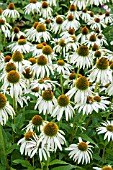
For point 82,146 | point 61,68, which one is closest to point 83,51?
point 61,68

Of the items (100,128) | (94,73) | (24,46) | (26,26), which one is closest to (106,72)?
(94,73)

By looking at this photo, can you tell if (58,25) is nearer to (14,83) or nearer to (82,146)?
(14,83)

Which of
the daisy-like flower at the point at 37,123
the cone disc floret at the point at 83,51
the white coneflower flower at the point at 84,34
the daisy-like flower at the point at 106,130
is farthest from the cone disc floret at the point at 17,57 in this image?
the white coneflower flower at the point at 84,34

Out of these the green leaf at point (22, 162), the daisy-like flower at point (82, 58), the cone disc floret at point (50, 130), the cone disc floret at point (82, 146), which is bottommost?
the green leaf at point (22, 162)

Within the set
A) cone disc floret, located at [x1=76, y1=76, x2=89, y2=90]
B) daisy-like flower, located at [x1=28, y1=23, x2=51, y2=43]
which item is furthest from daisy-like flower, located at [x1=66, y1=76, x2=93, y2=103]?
daisy-like flower, located at [x1=28, y1=23, x2=51, y2=43]

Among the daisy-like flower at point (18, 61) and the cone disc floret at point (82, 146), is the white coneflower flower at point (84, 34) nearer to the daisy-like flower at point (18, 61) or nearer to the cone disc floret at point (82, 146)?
the daisy-like flower at point (18, 61)

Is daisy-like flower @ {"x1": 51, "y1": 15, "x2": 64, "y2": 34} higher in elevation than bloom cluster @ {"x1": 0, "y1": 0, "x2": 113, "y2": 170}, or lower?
higher

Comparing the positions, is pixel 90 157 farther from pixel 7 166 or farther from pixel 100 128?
pixel 7 166

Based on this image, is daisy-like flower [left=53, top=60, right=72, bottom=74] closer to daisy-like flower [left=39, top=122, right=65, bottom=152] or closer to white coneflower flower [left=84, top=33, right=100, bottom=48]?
white coneflower flower [left=84, top=33, right=100, bottom=48]
